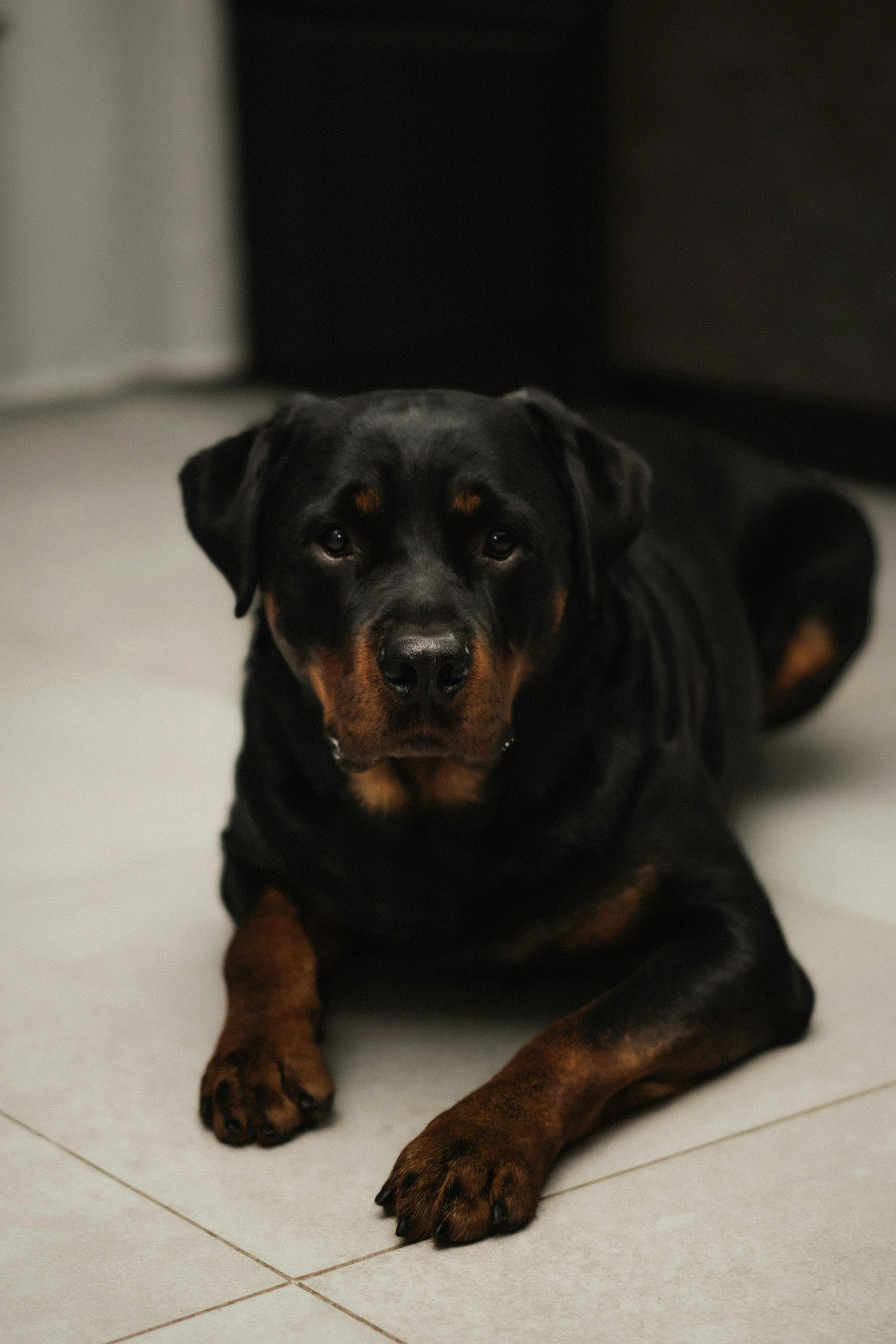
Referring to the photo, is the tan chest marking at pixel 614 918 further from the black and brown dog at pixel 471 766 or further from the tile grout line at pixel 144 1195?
the tile grout line at pixel 144 1195

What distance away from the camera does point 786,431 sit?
271 inches

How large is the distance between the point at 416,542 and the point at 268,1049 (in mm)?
696

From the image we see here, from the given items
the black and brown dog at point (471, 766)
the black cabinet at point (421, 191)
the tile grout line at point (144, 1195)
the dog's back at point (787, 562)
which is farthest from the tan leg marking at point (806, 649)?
the black cabinet at point (421, 191)

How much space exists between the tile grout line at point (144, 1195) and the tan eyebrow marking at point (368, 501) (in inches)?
35.8

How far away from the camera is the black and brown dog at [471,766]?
217 centimetres

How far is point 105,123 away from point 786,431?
3685 millimetres

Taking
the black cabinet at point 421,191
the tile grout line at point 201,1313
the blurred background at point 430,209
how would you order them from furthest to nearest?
the black cabinet at point 421,191, the blurred background at point 430,209, the tile grout line at point 201,1313

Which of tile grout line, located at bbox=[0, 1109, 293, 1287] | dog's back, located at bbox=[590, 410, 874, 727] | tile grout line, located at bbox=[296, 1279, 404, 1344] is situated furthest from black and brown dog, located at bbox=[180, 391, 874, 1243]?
dog's back, located at bbox=[590, 410, 874, 727]

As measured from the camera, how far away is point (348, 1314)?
176 cm

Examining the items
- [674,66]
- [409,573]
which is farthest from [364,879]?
[674,66]

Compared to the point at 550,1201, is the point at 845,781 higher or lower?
lower

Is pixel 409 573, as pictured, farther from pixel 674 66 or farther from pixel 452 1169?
pixel 674 66

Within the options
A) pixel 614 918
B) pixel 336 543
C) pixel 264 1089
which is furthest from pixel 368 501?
pixel 264 1089

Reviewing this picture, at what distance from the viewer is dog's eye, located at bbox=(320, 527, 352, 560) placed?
2.33m
